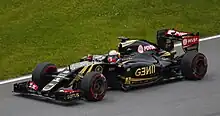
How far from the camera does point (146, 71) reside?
432 inches

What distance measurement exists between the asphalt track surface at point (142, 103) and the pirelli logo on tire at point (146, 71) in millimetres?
307

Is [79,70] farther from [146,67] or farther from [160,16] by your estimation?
[160,16]

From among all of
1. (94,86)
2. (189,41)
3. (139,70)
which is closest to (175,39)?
(189,41)

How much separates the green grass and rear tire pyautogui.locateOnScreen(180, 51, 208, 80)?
3485 mm

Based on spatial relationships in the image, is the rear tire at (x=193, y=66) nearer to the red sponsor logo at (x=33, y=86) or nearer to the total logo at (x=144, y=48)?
the total logo at (x=144, y=48)

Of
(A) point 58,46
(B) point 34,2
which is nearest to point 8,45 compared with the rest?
(A) point 58,46

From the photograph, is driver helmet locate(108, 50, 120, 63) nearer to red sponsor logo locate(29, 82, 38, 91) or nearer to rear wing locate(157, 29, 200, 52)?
red sponsor logo locate(29, 82, 38, 91)

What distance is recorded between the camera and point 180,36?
12195 mm

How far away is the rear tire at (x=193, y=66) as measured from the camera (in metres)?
11.3

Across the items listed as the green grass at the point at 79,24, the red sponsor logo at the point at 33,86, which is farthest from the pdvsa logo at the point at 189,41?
the red sponsor logo at the point at 33,86

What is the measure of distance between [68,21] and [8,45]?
125 inches

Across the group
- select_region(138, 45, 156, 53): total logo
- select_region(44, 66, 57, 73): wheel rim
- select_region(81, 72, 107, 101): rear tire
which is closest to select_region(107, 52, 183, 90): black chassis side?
select_region(138, 45, 156, 53): total logo

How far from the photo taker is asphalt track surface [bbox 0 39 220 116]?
9242 mm

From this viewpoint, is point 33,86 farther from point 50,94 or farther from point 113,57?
point 113,57
